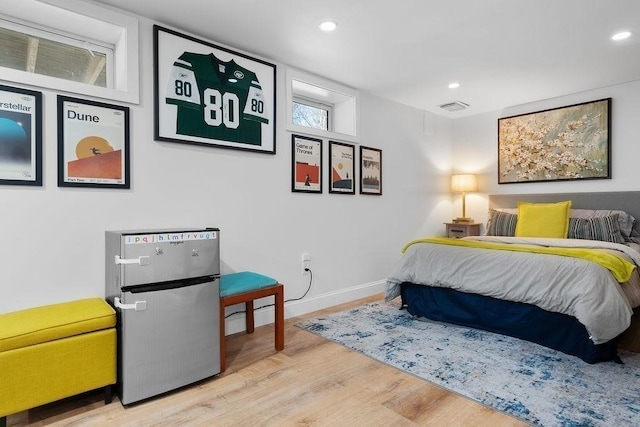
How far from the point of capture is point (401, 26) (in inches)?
103

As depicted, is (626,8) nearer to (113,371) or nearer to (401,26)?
(401,26)

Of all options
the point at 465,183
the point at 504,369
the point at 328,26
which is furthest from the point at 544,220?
the point at 328,26

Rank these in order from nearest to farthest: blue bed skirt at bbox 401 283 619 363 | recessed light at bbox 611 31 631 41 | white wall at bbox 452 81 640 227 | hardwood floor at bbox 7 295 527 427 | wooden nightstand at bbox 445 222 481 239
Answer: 1. hardwood floor at bbox 7 295 527 427
2. blue bed skirt at bbox 401 283 619 363
3. recessed light at bbox 611 31 631 41
4. white wall at bbox 452 81 640 227
5. wooden nightstand at bbox 445 222 481 239

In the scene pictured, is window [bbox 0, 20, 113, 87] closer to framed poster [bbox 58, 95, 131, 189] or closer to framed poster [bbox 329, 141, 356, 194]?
framed poster [bbox 58, 95, 131, 189]

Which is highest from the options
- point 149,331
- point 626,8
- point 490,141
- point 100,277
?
point 626,8

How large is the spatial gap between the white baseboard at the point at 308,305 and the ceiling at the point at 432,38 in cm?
216

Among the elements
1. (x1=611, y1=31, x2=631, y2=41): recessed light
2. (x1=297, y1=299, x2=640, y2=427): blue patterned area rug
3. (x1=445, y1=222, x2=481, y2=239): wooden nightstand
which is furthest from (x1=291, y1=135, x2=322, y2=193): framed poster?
(x1=611, y1=31, x2=631, y2=41): recessed light

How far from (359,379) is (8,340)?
68.8 inches

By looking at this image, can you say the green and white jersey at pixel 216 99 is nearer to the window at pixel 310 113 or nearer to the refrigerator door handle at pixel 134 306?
the window at pixel 310 113

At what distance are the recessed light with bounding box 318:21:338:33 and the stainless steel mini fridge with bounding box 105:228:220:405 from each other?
165 centimetres

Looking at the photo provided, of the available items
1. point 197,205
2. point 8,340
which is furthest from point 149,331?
point 197,205

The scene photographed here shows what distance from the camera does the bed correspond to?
7.54 ft

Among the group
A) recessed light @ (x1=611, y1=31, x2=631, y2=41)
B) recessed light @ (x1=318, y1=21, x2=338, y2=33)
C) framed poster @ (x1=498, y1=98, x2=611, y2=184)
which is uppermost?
recessed light @ (x1=318, y1=21, x2=338, y2=33)

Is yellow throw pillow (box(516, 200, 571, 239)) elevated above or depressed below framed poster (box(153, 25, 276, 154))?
below
